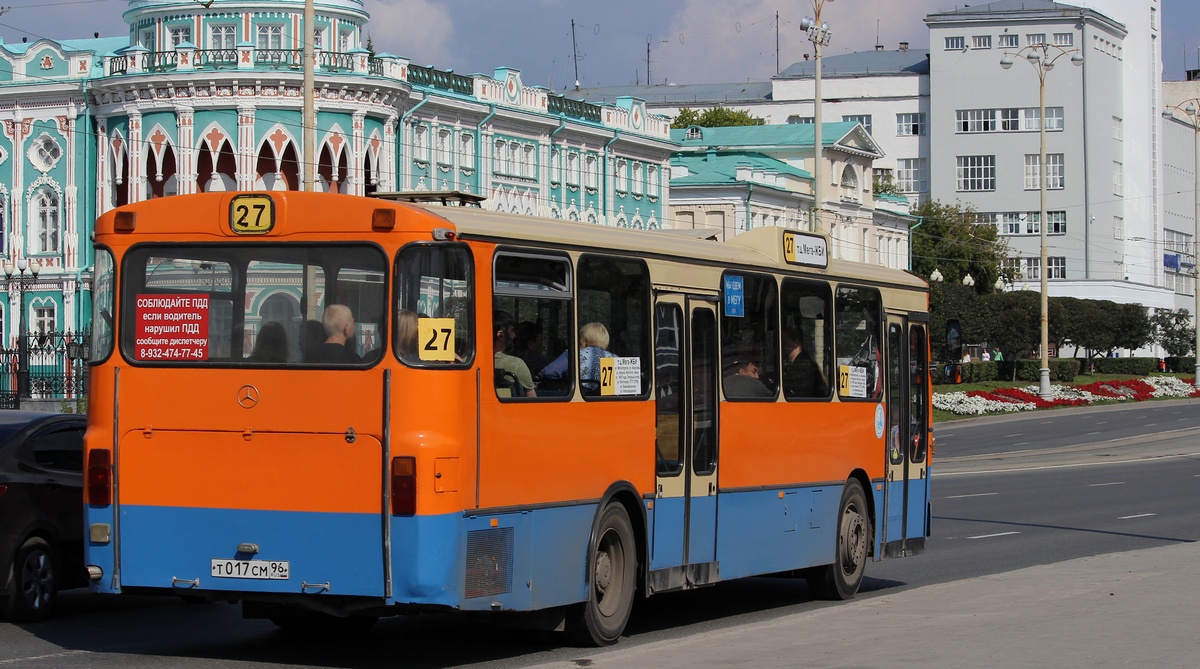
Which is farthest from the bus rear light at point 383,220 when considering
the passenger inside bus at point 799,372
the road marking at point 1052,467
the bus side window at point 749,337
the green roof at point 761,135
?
the green roof at point 761,135

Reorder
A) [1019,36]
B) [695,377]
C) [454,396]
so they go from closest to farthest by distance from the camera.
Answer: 1. [454,396]
2. [695,377]
3. [1019,36]

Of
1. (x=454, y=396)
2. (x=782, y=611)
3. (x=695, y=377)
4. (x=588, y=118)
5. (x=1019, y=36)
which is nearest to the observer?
(x=454, y=396)

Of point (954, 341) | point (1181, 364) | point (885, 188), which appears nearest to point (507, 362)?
point (954, 341)

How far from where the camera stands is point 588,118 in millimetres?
68125

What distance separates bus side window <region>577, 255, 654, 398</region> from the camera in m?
11.2

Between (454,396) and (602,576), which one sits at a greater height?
(454,396)

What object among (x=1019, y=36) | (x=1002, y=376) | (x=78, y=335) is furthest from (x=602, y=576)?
(x=1019, y=36)

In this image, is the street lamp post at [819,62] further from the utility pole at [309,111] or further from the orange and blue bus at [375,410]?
the orange and blue bus at [375,410]

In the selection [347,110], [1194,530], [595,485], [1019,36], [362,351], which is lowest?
[1194,530]

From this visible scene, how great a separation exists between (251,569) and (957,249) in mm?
100028

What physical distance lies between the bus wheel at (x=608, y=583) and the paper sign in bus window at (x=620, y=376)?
767 mm

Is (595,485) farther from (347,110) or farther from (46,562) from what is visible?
(347,110)

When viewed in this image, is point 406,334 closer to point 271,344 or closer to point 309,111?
point 271,344

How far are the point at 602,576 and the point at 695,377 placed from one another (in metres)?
1.75
